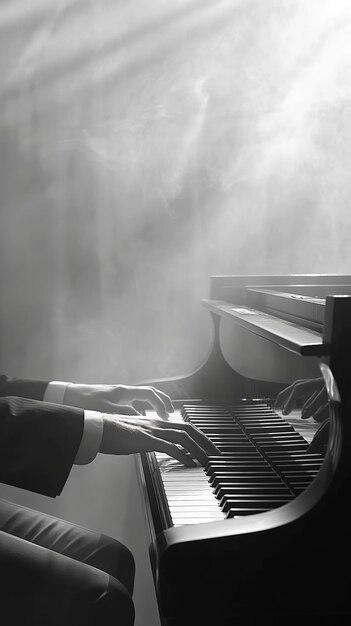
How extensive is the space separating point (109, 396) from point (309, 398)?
0.57 metres

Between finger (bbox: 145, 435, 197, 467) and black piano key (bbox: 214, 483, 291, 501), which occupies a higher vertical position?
finger (bbox: 145, 435, 197, 467)

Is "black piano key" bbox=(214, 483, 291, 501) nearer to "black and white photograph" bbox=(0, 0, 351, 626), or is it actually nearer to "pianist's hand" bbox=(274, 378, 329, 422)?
"pianist's hand" bbox=(274, 378, 329, 422)

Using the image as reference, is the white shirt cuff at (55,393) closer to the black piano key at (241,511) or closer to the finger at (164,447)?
the finger at (164,447)

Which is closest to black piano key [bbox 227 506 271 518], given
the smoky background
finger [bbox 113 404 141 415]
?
finger [bbox 113 404 141 415]

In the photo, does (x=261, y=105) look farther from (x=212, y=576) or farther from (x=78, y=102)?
(x=212, y=576)

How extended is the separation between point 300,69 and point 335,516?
3.06 metres

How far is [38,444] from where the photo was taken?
151 cm

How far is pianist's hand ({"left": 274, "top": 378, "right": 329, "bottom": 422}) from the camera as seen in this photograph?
156 cm

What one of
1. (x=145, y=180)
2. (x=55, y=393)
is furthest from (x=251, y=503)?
(x=145, y=180)

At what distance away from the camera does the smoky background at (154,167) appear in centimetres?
345

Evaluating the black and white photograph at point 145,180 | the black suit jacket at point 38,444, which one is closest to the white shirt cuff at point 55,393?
the black suit jacket at point 38,444

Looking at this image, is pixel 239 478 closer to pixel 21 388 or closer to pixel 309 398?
pixel 309 398

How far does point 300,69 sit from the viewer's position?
3.62 meters

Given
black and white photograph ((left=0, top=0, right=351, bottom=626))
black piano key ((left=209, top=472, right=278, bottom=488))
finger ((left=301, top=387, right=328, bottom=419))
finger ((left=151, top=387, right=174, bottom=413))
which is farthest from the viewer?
black and white photograph ((left=0, top=0, right=351, bottom=626))
